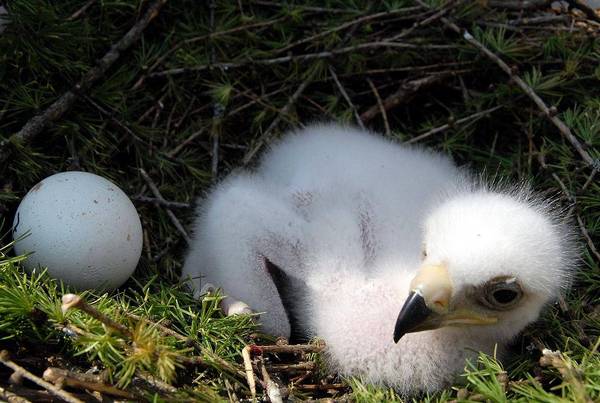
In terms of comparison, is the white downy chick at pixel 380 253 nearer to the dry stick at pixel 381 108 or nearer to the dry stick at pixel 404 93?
the dry stick at pixel 381 108

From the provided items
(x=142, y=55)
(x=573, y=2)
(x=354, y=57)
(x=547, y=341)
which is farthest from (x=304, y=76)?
(x=547, y=341)

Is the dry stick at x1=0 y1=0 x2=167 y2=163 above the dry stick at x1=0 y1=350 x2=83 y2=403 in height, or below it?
above

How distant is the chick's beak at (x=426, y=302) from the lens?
5.36 feet

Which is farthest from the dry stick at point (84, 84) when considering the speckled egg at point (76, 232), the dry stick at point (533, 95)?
the dry stick at point (533, 95)

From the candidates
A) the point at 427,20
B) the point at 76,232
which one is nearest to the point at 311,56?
the point at 427,20

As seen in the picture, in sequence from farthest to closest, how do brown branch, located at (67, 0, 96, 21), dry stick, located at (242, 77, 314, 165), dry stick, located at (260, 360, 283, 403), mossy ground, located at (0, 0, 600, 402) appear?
1. dry stick, located at (242, 77, 314, 165)
2. brown branch, located at (67, 0, 96, 21)
3. mossy ground, located at (0, 0, 600, 402)
4. dry stick, located at (260, 360, 283, 403)

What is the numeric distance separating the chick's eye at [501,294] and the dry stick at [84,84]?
1395 millimetres

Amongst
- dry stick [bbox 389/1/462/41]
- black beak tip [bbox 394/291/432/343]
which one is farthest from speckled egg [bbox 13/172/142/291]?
dry stick [bbox 389/1/462/41]

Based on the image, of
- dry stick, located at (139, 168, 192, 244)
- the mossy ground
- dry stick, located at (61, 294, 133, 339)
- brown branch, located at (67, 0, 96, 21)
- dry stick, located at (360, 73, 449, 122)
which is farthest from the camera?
dry stick, located at (360, 73, 449, 122)

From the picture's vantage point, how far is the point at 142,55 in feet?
8.09

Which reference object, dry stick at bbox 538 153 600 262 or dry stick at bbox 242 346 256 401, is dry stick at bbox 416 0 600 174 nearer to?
dry stick at bbox 538 153 600 262

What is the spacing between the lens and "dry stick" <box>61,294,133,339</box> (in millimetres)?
1379

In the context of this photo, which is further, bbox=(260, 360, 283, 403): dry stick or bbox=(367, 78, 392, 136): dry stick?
bbox=(367, 78, 392, 136): dry stick

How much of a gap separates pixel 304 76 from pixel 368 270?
0.90 metres
